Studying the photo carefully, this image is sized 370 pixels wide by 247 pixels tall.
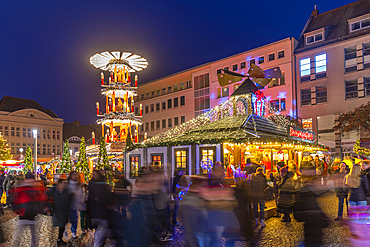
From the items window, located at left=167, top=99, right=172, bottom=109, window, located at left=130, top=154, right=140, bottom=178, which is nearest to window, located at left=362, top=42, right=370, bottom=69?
window, located at left=130, top=154, right=140, bottom=178

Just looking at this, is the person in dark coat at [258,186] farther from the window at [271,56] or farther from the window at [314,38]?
the window at [271,56]

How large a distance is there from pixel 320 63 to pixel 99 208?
31.6 meters

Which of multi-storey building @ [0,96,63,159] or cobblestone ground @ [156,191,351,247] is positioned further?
multi-storey building @ [0,96,63,159]

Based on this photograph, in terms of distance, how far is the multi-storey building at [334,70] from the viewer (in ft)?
102

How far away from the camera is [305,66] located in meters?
34.5

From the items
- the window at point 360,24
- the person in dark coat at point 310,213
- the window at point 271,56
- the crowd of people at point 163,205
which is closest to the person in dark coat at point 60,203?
the crowd of people at point 163,205

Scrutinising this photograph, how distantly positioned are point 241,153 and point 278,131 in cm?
279

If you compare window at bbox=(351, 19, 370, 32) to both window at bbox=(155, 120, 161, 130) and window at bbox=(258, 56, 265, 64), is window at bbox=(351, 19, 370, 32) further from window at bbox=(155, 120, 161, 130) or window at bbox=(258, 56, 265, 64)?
window at bbox=(155, 120, 161, 130)

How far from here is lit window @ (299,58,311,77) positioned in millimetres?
34191

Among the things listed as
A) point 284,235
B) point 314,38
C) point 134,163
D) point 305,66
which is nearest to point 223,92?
point 305,66

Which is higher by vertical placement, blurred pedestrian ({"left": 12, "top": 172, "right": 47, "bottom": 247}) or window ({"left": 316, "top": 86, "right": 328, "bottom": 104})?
window ({"left": 316, "top": 86, "right": 328, "bottom": 104})

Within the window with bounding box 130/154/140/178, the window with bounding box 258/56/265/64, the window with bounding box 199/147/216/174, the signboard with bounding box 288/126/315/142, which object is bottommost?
the window with bounding box 130/154/140/178

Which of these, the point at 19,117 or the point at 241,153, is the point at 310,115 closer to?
the point at 241,153

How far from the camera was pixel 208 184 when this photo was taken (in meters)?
5.94
